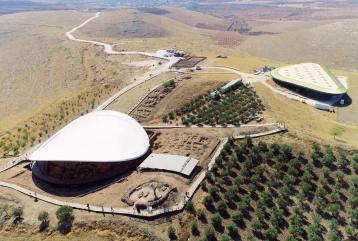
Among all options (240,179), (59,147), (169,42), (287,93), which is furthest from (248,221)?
(169,42)

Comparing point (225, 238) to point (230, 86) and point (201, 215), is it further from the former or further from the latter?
point (230, 86)

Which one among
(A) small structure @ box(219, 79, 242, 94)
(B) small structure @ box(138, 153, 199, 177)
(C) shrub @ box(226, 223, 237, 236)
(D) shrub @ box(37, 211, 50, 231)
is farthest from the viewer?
(A) small structure @ box(219, 79, 242, 94)

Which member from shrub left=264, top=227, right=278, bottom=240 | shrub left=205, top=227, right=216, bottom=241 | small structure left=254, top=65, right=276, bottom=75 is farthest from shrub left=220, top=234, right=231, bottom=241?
small structure left=254, top=65, right=276, bottom=75

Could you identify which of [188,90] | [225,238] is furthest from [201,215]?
[188,90]

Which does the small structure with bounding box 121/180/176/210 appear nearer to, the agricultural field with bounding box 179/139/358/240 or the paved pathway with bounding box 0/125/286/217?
the paved pathway with bounding box 0/125/286/217

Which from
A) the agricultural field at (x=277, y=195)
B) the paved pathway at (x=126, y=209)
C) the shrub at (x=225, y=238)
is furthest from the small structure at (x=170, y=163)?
the shrub at (x=225, y=238)

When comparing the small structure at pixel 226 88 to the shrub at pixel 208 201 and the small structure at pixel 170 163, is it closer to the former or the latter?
the small structure at pixel 170 163

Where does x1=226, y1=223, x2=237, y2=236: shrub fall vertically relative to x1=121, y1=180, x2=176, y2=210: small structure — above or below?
below
